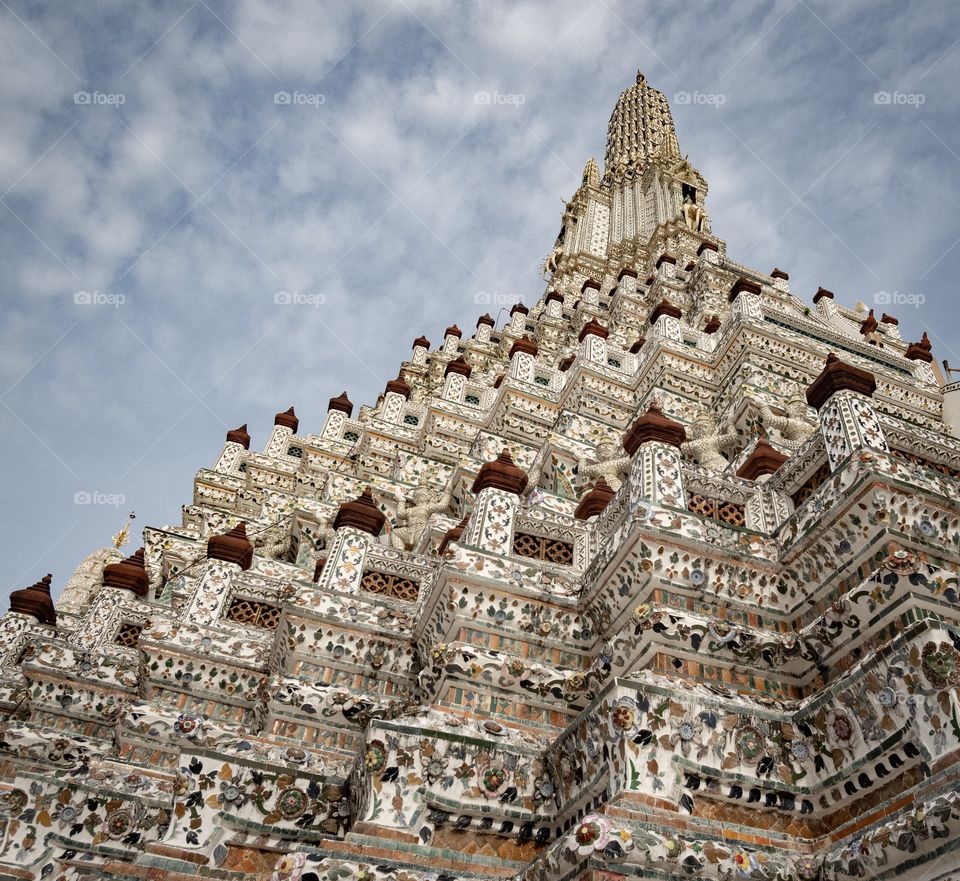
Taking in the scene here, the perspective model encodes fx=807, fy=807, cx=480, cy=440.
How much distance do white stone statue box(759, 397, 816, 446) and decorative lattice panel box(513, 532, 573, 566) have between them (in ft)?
17.6

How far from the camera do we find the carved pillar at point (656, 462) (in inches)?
261

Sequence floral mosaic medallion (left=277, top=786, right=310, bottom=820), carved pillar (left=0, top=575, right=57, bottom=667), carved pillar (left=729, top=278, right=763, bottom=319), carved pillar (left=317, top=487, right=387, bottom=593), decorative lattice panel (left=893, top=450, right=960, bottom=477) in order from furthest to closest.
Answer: carved pillar (left=729, top=278, right=763, bottom=319)
carved pillar (left=0, top=575, right=57, bottom=667)
carved pillar (left=317, top=487, right=387, bottom=593)
decorative lattice panel (left=893, top=450, right=960, bottom=477)
floral mosaic medallion (left=277, top=786, right=310, bottom=820)

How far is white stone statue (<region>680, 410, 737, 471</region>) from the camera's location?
37.2 ft

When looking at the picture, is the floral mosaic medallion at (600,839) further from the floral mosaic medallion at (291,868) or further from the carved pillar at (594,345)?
the carved pillar at (594,345)

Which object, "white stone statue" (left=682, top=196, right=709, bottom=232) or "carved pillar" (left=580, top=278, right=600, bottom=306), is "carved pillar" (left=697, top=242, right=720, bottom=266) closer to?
"carved pillar" (left=580, top=278, right=600, bottom=306)

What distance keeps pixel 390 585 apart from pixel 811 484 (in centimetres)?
470

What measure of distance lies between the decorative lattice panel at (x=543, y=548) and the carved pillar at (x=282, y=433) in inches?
621

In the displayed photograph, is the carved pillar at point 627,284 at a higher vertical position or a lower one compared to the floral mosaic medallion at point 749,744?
higher

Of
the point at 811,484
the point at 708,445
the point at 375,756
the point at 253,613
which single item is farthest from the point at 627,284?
the point at 375,756

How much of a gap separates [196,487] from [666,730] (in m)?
18.3

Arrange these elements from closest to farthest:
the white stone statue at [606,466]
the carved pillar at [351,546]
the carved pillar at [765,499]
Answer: the carved pillar at [765,499], the carved pillar at [351,546], the white stone statue at [606,466]

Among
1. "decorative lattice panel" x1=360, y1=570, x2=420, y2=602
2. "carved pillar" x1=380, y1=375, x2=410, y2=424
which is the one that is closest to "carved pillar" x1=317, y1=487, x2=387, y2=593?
"decorative lattice panel" x1=360, y1=570, x2=420, y2=602

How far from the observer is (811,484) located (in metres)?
6.84

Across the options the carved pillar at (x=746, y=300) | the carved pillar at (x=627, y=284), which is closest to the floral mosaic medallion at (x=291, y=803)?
the carved pillar at (x=746, y=300)
